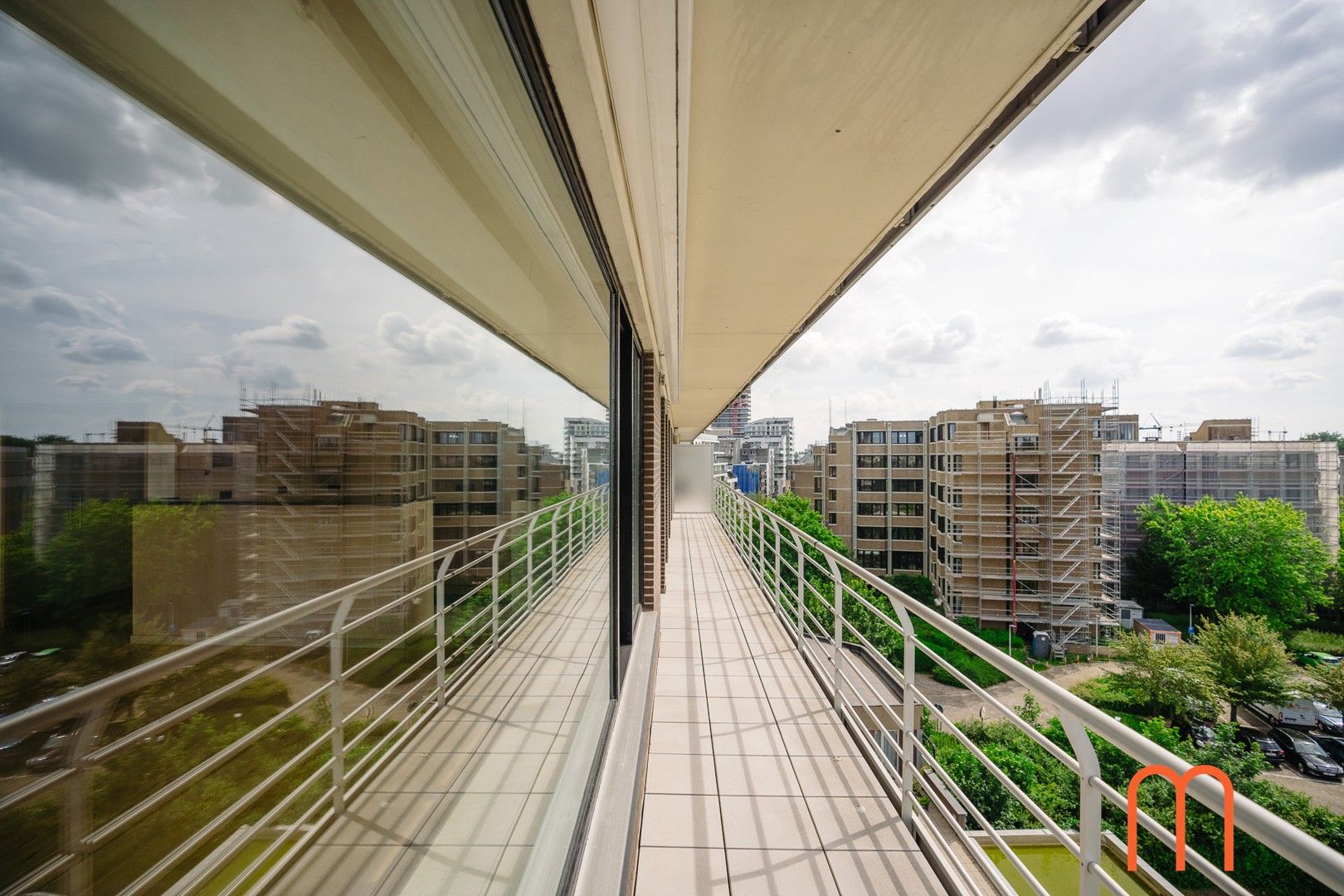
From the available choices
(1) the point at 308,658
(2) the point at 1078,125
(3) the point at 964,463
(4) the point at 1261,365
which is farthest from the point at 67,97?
(4) the point at 1261,365

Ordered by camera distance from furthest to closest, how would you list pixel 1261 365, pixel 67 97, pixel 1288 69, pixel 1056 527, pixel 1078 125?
1. pixel 1056 527
2. pixel 1261 365
3. pixel 1288 69
4. pixel 1078 125
5. pixel 67 97

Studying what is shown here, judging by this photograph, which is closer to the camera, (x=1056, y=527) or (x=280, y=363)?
(x=280, y=363)

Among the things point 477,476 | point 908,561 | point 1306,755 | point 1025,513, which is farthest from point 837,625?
point 908,561

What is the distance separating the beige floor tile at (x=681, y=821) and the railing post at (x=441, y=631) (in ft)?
4.39

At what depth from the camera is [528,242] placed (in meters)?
0.76

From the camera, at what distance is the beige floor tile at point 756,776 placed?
5.57ft

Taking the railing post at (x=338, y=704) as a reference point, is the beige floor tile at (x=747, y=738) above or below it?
below

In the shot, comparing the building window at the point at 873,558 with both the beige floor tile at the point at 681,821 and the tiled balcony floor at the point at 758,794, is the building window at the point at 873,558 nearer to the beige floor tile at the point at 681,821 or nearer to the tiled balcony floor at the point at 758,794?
the tiled balcony floor at the point at 758,794

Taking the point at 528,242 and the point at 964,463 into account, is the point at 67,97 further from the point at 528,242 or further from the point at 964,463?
the point at 964,463

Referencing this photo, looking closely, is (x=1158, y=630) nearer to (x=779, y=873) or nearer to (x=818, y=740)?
(x=818, y=740)

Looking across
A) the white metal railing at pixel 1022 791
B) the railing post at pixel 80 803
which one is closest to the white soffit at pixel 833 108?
the railing post at pixel 80 803

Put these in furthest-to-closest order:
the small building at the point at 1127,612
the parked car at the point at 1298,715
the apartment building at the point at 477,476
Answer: the small building at the point at 1127,612, the parked car at the point at 1298,715, the apartment building at the point at 477,476

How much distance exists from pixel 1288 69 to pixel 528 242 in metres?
17.9

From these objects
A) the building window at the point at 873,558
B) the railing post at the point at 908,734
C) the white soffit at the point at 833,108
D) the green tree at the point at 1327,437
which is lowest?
the building window at the point at 873,558
